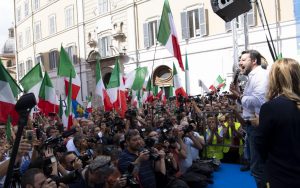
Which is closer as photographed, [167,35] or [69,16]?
[167,35]

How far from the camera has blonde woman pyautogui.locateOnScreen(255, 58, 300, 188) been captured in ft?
8.70

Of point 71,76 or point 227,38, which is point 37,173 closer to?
point 71,76

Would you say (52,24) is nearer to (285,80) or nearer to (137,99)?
(137,99)

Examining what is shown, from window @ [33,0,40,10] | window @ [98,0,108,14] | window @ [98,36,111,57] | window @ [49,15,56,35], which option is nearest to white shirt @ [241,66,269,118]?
window @ [98,36,111,57]

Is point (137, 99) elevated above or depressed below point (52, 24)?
below

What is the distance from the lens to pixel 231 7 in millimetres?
5867

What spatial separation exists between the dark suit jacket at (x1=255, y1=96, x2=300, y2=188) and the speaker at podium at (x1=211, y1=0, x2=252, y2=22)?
337 cm

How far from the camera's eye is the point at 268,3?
17.5 meters

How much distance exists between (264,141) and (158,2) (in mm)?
20870

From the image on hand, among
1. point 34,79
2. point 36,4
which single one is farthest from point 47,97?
point 36,4

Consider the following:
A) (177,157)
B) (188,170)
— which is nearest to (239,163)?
(188,170)

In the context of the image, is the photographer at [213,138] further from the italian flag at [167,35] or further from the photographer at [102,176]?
the photographer at [102,176]

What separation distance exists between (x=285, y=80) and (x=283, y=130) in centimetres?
36

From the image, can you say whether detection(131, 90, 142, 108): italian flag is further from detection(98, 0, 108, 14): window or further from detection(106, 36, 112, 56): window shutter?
detection(98, 0, 108, 14): window
